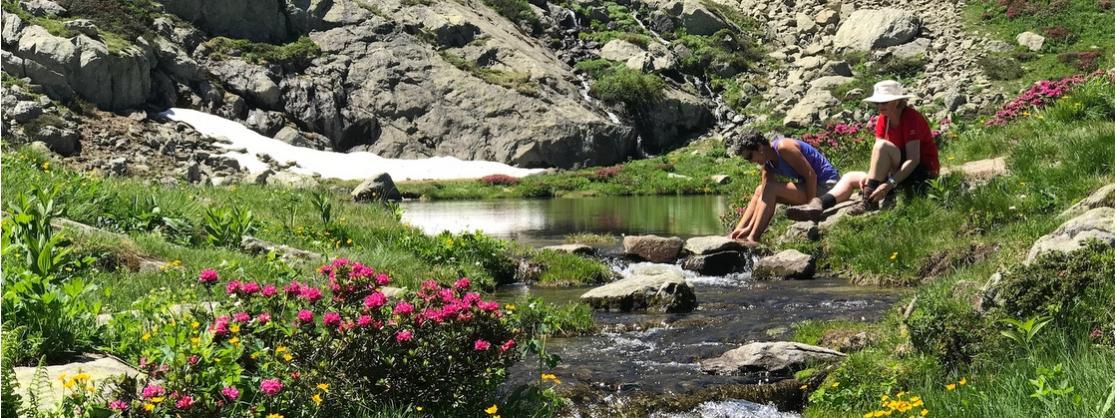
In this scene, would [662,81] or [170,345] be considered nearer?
[170,345]

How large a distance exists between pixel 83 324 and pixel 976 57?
226 ft

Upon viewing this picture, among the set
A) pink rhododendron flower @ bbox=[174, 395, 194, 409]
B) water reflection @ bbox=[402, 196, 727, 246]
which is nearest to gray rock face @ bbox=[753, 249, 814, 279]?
water reflection @ bbox=[402, 196, 727, 246]

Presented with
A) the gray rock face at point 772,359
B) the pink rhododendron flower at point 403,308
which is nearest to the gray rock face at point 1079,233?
the gray rock face at point 772,359

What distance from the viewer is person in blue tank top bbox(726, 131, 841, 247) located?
39.5 ft

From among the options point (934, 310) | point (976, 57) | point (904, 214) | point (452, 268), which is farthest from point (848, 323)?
point (976, 57)

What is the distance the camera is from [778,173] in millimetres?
12688

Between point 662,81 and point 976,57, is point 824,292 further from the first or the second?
point 976,57

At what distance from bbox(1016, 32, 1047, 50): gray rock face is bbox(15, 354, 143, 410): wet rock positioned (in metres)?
69.4

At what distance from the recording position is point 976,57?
64312 millimetres

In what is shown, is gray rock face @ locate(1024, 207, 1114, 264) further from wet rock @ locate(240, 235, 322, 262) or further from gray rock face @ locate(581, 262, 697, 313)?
wet rock @ locate(240, 235, 322, 262)

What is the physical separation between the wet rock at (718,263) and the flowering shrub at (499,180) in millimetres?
33712

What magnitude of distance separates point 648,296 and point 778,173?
11.5 feet

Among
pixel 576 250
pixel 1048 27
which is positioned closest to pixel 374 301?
pixel 576 250

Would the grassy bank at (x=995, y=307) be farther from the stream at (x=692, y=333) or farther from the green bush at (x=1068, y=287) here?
the stream at (x=692, y=333)
